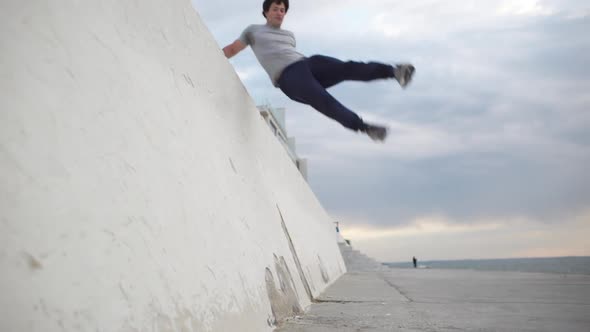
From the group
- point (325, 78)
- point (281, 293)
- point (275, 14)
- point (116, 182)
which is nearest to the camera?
point (116, 182)

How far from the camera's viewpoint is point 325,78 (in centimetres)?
311

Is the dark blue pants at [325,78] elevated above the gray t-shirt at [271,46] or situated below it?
below

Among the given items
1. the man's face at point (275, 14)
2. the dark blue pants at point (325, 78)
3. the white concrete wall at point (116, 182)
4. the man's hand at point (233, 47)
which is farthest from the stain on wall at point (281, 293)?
the man's face at point (275, 14)

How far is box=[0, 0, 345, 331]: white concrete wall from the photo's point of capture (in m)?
0.85

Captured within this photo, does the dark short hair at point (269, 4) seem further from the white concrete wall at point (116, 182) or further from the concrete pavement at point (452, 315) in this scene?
the concrete pavement at point (452, 315)

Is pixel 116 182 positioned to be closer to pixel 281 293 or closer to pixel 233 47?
pixel 281 293

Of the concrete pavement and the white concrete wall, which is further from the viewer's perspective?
the concrete pavement

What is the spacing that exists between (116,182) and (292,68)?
6.27 feet

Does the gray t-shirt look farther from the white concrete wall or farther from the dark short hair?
the white concrete wall

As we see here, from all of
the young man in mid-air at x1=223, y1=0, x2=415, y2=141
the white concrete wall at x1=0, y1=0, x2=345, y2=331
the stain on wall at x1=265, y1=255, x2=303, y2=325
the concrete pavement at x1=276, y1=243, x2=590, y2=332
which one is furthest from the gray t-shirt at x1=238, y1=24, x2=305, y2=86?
the concrete pavement at x1=276, y1=243, x2=590, y2=332

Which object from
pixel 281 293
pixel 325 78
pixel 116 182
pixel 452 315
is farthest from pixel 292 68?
pixel 116 182

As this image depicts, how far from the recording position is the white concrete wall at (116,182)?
2.79ft

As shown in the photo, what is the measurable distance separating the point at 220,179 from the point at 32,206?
3.59 ft

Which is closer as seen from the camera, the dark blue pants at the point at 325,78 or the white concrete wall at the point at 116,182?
the white concrete wall at the point at 116,182
